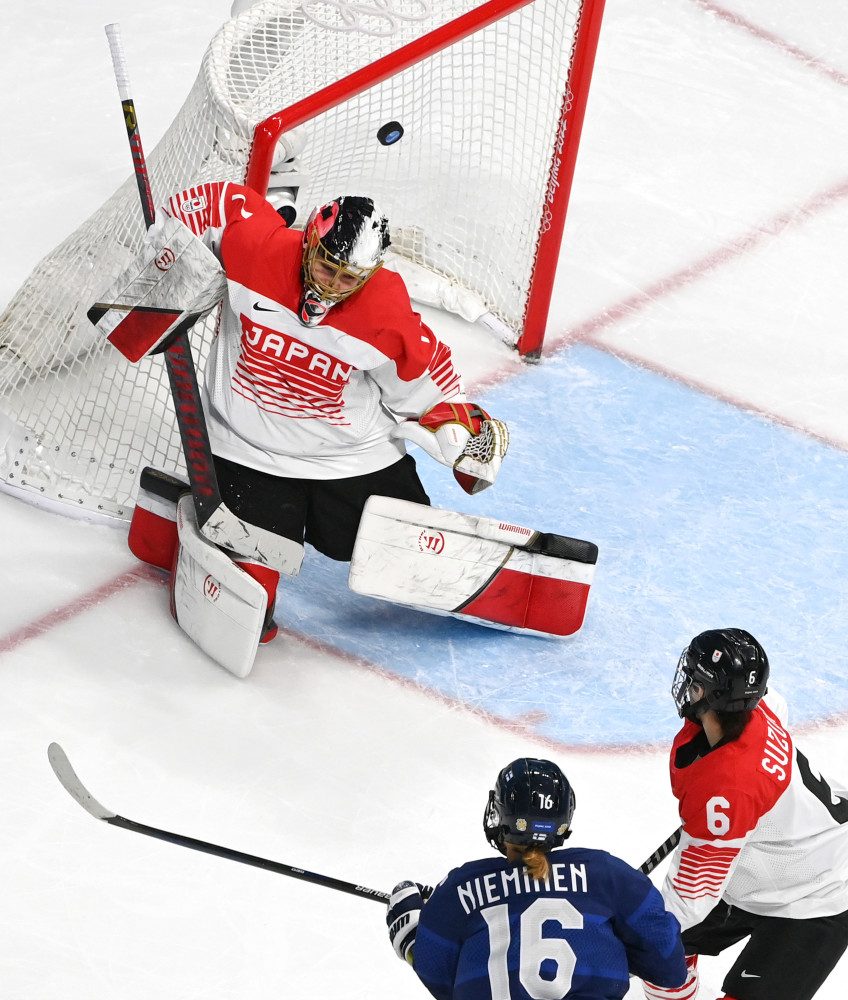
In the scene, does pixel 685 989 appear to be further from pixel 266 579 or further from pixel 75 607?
pixel 75 607

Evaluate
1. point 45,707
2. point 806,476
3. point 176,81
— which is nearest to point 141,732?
point 45,707

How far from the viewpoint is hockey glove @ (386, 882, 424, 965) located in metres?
2.22

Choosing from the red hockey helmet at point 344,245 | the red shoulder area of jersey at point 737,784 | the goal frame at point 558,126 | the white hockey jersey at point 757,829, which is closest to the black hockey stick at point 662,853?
the white hockey jersey at point 757,829

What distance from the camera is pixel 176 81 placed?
18.1ft

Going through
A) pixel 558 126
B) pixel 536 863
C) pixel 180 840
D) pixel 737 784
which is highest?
pixel 536 863

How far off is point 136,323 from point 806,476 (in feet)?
5.91

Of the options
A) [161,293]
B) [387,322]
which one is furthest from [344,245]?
[161,293]

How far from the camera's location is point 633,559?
12.5 ft

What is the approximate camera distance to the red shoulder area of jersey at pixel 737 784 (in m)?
2.32

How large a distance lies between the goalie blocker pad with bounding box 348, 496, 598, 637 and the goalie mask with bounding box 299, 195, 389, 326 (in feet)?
1.62

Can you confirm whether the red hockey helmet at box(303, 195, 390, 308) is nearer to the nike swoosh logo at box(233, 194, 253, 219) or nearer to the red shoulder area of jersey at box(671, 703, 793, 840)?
the nike swoosh logo at box(233, 194, 253, 219)

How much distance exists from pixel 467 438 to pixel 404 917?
4.37 ft

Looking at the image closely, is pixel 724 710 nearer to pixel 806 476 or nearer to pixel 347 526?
pixel 347 526

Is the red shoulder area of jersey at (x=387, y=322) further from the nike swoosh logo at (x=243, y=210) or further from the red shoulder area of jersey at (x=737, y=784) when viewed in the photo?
the red shoulder area of jersey at (x=737, y=784)
